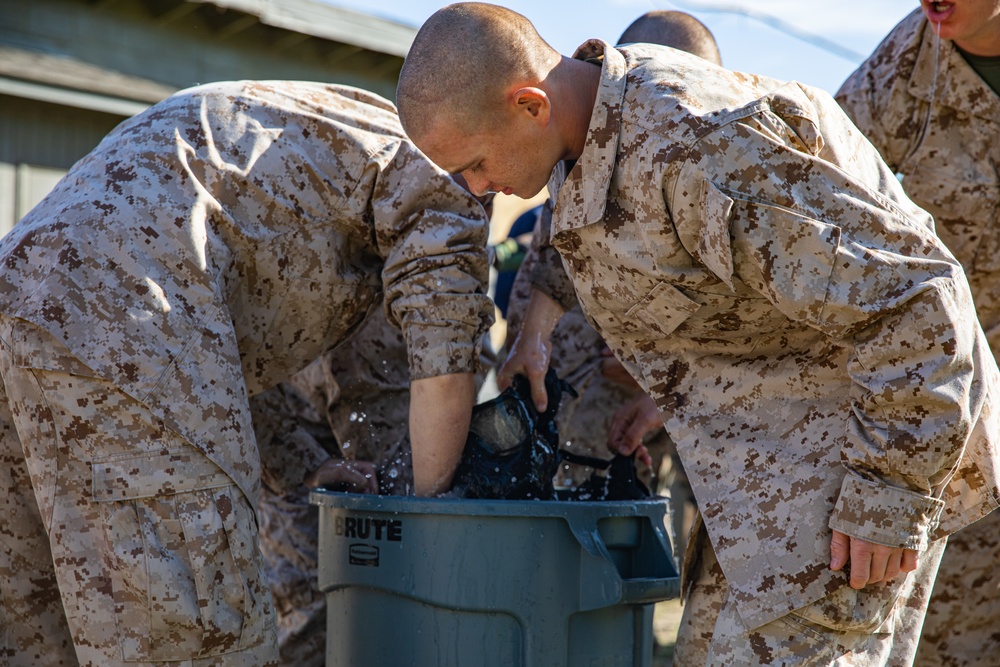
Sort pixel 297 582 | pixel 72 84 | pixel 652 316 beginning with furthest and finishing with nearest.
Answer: pixel 72 84 → pixel 297 582 → pixel 652 316

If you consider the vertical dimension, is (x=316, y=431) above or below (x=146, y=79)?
below

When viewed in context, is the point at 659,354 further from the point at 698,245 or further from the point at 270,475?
the point at 270,475

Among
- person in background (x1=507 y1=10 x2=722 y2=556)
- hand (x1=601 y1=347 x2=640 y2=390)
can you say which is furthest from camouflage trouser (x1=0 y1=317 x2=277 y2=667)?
hand (x1=601 y1=347 x2=640 y2=390)

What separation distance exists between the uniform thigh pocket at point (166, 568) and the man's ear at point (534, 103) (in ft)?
3.62

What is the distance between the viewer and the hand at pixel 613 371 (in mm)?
4242

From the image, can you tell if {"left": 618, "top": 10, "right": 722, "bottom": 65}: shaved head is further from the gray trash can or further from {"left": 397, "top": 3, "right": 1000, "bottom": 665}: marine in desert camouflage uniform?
the gray trash can

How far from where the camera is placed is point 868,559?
2.04m

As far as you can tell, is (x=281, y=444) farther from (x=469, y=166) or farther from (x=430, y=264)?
(x=469, y=166)

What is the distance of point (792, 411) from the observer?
224 centimetres

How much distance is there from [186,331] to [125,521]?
45 cm

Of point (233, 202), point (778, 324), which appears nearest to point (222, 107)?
point (233, 202)

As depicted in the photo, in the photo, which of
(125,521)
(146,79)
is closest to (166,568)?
(125,521)

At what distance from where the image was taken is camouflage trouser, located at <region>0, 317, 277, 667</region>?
2400mm

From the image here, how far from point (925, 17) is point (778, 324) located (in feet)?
5.93
